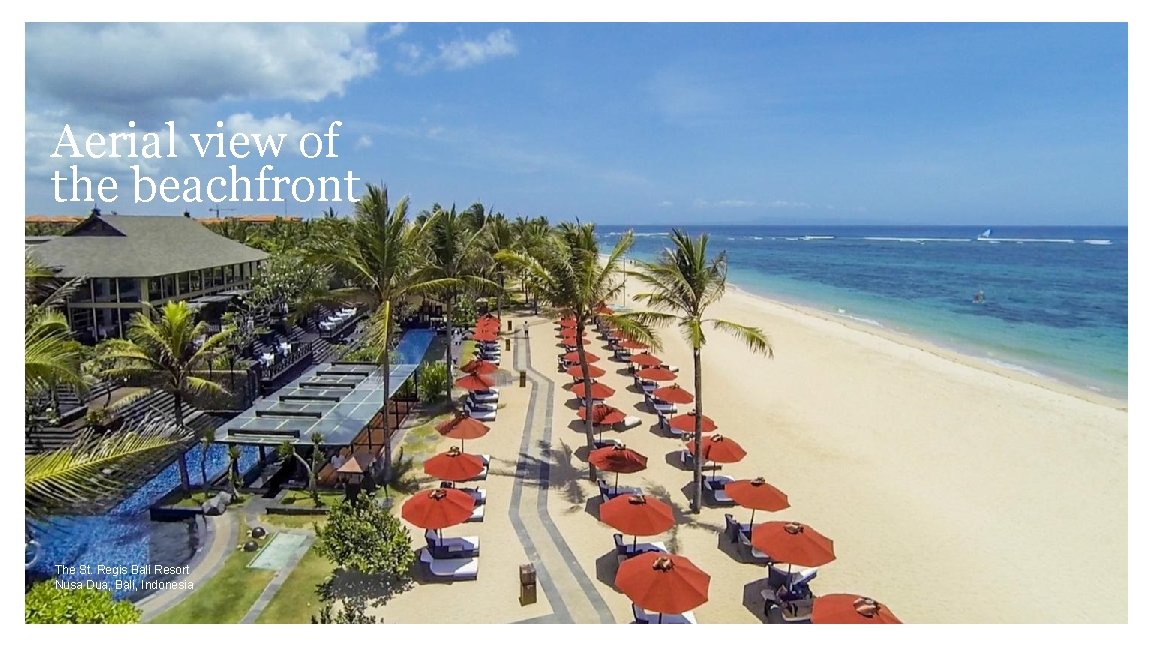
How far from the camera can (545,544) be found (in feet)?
43.7

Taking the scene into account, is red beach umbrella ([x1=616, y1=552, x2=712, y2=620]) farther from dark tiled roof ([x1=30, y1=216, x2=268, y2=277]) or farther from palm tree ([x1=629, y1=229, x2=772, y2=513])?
dark tiled roof ([x1=30, y1=216, x2=268, y2=277])

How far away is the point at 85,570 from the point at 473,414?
40.2 ft

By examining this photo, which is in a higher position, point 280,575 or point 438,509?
point 438,509

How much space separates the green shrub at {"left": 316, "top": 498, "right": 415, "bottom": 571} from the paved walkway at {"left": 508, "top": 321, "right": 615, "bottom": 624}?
2626 millimetres

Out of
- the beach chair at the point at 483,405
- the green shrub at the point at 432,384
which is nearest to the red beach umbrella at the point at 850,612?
the beach chair at the point at 483,405

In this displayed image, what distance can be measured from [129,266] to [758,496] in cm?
3097

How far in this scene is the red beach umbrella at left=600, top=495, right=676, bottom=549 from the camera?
38.6 feet

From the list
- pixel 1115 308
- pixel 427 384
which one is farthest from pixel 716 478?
pixel 1115 308

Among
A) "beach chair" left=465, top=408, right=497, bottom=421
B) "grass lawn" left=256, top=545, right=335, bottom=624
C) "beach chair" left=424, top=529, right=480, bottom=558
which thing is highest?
"beach chair" left=465, top=408, right=497, bottom=421

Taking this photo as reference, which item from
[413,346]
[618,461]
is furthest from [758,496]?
[413,346]

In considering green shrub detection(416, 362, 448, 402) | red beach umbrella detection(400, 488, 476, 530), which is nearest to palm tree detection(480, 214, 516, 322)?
green shrub detection(416, 362, 448, 402)

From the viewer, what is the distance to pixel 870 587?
472 inches

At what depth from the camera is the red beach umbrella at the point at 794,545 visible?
1084 cm

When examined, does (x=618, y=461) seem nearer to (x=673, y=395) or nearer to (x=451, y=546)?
(x=451, y=546)
